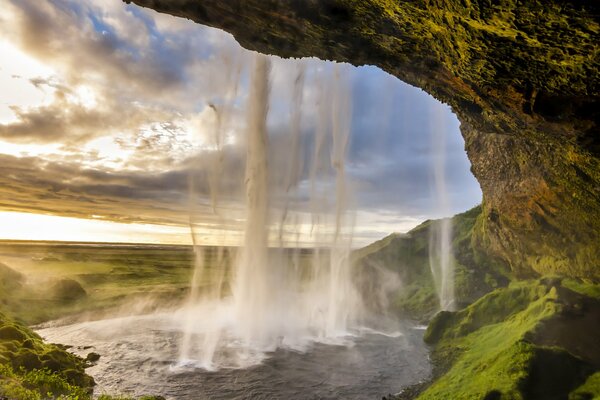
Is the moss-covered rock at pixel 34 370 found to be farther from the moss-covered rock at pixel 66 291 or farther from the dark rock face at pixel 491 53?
the moss-covered rock at pixel 66 291

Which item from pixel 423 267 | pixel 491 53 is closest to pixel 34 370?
pixel 491 53

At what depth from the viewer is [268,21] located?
471 inches

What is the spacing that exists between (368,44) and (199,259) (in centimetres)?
2825

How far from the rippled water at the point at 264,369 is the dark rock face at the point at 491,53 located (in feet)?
54.5

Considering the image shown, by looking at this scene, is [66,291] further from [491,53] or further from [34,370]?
[491,53]

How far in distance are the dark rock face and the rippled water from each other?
54.5 feet

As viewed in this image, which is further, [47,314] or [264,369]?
[47,314]

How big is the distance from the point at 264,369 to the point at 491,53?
23802 millimetres

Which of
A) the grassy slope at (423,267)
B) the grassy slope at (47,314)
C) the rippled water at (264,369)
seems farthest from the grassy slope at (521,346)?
the grassy slope at (47,314)

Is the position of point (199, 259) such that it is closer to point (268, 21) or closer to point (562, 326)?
point (268, 21)

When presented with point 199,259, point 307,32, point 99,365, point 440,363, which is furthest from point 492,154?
point 99,365

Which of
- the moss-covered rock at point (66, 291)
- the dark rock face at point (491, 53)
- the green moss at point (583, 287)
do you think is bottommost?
the moss-covered rock at point (66, 291)

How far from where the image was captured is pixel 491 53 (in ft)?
28.0

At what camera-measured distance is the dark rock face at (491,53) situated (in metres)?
7.05
